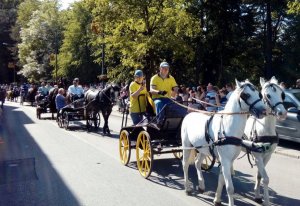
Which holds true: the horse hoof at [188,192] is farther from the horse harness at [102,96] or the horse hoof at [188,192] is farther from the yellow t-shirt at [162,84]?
the horse harness at [102,96]

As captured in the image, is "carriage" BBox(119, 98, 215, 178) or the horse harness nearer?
"carriage" BBox(119, 98, 215, 178)

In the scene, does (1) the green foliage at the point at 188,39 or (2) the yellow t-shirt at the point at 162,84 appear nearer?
(2) the yellow t-shirt at the point at 162,84

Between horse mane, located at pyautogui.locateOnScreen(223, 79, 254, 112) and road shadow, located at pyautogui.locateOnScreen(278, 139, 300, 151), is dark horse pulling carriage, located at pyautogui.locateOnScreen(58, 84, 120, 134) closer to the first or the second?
road shadow, located at pyautogui.locateOnScreen(278, 139, 300, 151)

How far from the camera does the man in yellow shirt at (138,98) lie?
938 cm

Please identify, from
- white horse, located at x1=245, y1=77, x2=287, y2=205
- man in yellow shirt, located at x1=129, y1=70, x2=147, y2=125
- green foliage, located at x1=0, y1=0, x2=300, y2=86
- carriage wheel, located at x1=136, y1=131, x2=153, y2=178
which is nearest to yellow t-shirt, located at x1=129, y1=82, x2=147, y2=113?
A: man in yellow shirt, located at x1=129, y1=70, x2=147, y2=125

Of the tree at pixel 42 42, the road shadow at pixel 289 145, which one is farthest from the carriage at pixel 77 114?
the tree at pixel 42 42

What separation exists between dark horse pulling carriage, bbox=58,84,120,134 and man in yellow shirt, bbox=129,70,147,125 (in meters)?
5.89

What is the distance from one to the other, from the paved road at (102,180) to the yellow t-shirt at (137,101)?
135 cm

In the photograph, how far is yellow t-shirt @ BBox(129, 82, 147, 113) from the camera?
943 centimetres

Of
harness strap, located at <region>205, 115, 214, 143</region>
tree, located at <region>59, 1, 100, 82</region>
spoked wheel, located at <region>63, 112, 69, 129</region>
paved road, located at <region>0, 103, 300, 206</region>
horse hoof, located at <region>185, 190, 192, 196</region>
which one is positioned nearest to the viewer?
harness strap, located at <region>205, 115, 214, 143</region>

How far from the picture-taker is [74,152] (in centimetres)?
1152

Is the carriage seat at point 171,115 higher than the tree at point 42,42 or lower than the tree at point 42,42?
lower

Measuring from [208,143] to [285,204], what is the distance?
159 cm

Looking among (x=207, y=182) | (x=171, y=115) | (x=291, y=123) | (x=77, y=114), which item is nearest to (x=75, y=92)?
(x=77, y=114)
